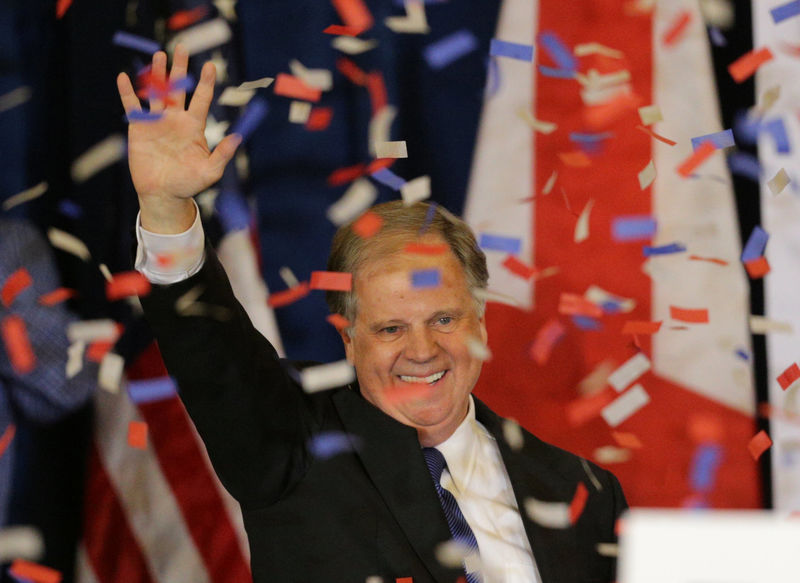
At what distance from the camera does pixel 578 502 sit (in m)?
1.59

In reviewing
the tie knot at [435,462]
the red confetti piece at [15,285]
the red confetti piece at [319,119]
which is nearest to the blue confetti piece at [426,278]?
the tie knot at [435,462]

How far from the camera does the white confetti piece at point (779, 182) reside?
6.30 feet

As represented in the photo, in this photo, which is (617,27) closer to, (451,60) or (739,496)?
(451,60)

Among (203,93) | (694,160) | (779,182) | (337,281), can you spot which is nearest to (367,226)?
(337,281)

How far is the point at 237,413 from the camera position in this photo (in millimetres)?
1278

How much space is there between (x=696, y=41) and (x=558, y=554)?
1049 millimetres

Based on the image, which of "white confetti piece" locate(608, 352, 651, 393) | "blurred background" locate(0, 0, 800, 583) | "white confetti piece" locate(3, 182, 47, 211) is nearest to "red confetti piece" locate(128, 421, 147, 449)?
"blurred background" locate(0, 0, 800, 583)

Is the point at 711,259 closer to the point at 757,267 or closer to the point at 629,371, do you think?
the point at 757,267

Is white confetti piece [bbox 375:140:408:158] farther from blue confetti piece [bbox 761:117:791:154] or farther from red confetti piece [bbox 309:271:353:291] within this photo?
blue confetti piece [bbox 761:117:791:154]

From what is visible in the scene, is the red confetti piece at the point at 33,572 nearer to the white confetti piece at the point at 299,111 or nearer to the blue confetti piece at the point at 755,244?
the white confetti piece at the point at 299,111

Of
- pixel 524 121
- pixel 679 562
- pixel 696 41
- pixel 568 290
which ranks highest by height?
pixel 679 562

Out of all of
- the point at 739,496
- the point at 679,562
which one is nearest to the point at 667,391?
the point at 739,496

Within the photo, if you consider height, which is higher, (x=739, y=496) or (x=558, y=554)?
(x=558, y=554)

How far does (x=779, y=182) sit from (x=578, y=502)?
0.77 m
